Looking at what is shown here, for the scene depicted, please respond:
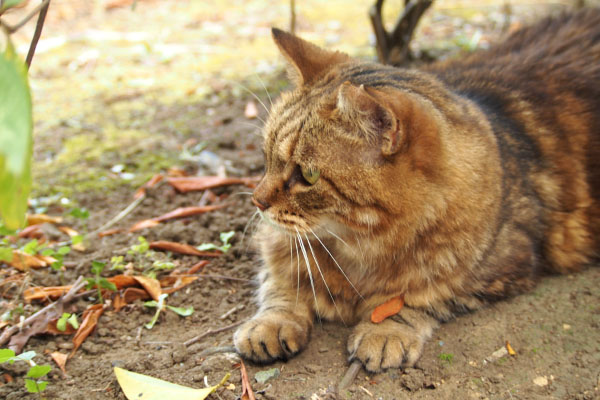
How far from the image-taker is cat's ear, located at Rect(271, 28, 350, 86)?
7.52ft

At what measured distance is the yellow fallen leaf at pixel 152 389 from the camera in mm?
Answer: 1833

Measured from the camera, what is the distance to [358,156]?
75.2 inches

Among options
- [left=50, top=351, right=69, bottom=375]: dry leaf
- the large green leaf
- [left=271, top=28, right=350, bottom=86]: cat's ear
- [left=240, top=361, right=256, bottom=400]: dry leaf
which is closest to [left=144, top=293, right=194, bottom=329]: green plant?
[left=50, top=351, right=69, bottom=375]: dry leaf

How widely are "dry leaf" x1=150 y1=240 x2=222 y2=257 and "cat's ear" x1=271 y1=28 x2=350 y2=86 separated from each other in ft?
3.25

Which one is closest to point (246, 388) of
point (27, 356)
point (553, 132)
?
point (27, 356)

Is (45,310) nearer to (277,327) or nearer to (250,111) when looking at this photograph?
(277,327)

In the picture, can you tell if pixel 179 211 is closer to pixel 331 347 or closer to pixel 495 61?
pixel 331 347

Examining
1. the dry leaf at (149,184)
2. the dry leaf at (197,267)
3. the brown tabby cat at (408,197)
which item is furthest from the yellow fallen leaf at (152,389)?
the dry leaf at (149,184)

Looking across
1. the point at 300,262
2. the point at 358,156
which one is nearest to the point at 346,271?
the point at 300,262

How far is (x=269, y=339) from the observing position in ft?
6.77

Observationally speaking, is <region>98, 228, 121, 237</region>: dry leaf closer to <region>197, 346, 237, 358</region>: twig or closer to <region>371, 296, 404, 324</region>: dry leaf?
<region>197, 346, 237, 358</region>: twig

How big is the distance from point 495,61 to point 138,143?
2.36 metres

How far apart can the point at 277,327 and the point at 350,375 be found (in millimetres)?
331

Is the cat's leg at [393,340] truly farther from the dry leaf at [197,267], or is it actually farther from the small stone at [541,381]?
the dry leaf at [197,267]
